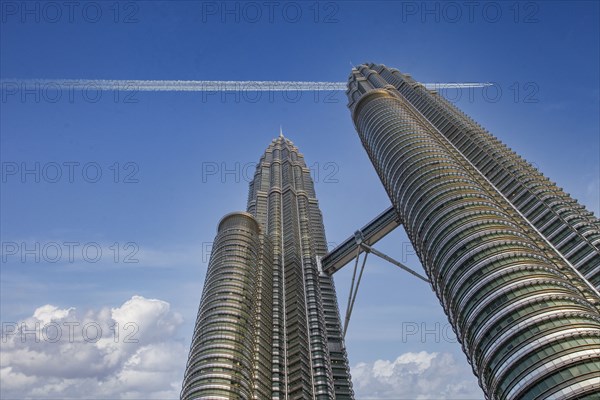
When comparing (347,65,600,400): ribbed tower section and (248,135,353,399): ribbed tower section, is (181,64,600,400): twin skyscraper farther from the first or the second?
(248,135,353,399): ribbed tower section

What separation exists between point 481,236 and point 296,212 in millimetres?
96634

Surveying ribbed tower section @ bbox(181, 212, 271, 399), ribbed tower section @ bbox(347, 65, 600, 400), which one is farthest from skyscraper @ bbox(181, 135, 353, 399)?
ribbed tower section @ bbox(347, 65, 600, 400)

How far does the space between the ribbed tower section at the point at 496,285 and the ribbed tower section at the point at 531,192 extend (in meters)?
1.98

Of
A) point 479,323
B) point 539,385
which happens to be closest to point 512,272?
point 479,323

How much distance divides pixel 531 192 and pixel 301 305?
62.8 meters

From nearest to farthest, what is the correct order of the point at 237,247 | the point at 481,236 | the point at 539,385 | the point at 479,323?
the point at 539,385, the point at 479,323, the point at 481,236, the point at 237,247

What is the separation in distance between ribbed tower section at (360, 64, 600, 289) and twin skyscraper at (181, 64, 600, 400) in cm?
30

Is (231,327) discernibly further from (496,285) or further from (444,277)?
(496,285)

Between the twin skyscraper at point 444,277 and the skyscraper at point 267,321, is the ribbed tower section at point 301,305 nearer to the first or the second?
the skyscraper at point 267,321

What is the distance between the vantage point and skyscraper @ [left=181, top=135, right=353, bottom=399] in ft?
323

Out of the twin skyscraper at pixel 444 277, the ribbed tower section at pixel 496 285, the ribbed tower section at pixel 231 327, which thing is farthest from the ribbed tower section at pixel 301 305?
the ribbed tower section at pixel 496 285

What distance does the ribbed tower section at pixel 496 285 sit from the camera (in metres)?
60.4

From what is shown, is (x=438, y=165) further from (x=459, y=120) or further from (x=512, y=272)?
(x=459, y=120)

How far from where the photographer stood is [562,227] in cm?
9812
